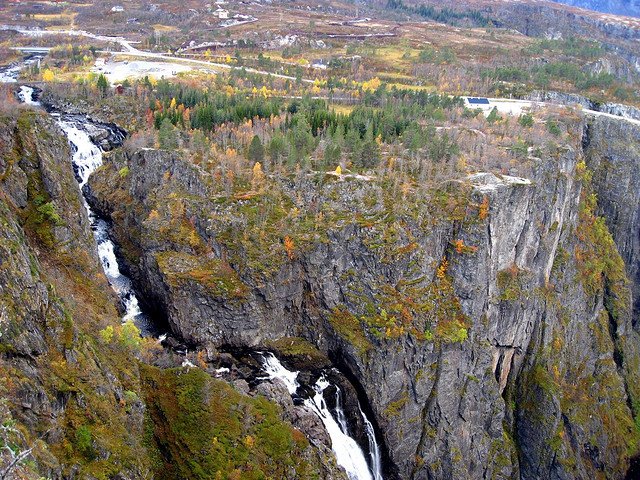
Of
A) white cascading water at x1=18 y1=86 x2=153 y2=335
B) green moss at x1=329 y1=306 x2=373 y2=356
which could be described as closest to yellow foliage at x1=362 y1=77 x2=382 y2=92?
white cascading water at x1=18 y1=86 x2=153 y2=335

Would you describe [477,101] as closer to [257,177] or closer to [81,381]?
[257,177]

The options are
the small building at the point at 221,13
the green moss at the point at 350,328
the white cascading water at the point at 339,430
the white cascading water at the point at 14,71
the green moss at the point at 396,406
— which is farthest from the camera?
the small building at the point at 221,13

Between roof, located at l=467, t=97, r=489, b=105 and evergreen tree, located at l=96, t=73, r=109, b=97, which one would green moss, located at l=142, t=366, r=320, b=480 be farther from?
roof, located at l=467, t=97, r=489, b=105

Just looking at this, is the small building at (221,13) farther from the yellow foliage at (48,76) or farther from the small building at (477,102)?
the small building at (477,102)

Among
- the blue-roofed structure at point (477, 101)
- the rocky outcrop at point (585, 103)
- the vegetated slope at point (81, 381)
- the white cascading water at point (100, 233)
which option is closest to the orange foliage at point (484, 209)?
the vegetated slope at point (81, 381)

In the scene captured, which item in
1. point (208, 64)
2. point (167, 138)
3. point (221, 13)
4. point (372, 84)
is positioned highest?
point (221, 13)

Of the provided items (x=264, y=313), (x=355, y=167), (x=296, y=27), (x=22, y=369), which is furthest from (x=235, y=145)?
(x=296, y=27)

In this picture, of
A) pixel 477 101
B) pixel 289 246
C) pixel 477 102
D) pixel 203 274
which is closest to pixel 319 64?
pixel 477 101
